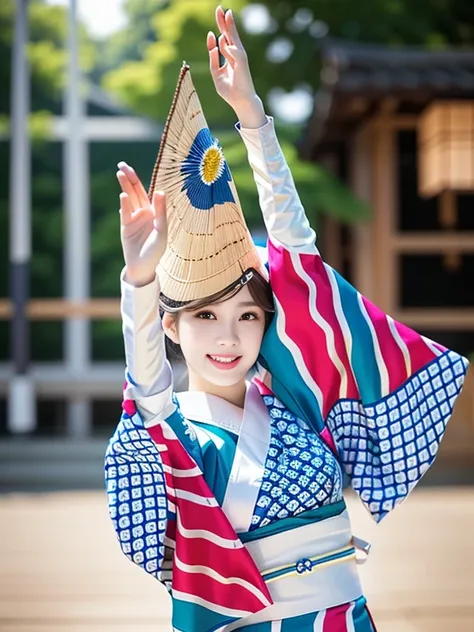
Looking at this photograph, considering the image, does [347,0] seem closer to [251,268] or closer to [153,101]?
[153,101]

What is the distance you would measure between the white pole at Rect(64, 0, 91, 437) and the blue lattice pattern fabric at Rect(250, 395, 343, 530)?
762cm

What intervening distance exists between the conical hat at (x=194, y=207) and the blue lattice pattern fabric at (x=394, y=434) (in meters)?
0.41

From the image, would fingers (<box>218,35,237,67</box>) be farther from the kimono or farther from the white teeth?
the white teeth

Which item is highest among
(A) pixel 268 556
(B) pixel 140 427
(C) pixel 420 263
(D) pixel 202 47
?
(D) pixel 202 47

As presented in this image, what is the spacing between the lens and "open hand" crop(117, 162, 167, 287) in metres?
1.81

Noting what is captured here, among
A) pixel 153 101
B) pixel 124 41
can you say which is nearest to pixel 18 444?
pixel 153 101

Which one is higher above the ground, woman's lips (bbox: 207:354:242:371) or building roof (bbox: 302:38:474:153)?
building roof (bbox: 302:38:474:153)

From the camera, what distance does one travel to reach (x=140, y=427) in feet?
6.12

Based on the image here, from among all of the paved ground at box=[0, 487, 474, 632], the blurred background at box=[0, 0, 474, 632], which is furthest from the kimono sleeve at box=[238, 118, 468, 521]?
the blurred background at box=[0, 0, 474, 632]

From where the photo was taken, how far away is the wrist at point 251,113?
207 centimetres

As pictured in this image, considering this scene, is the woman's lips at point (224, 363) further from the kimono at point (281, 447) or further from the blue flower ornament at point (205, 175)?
the blue flower ornament at point (205, 175)

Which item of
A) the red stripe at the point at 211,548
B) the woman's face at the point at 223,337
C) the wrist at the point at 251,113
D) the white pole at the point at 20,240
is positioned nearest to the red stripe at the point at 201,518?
the red stripe at the point at 211,548

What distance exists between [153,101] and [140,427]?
775 centimetres

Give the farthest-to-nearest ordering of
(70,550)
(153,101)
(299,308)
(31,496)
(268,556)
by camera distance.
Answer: (153,101), (31,496), (70,550), (299,308), (268,556)
